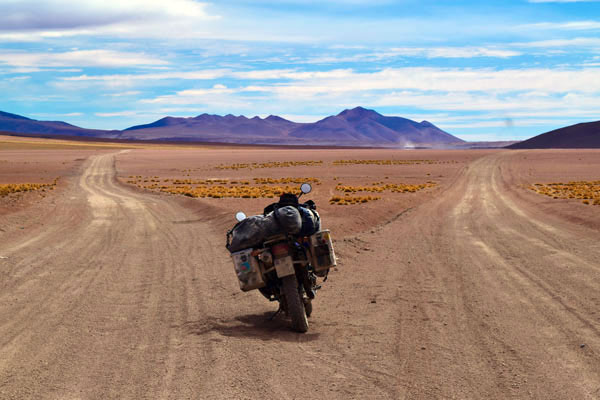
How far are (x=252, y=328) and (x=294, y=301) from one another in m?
0.93

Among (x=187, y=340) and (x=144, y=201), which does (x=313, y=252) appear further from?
(x=144, y=201)

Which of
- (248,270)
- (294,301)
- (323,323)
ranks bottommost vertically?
(323,323)

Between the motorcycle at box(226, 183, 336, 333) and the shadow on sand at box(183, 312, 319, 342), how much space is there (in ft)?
0.75

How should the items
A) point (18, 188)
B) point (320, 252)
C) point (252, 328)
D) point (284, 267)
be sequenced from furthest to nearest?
point (18, 188)
point (252, 328)
point (320, 252)
point (284, 267)

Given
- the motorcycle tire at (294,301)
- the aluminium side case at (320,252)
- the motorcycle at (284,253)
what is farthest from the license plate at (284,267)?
the aluminium side case at (320,252)

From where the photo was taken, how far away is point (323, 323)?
916 centimetres

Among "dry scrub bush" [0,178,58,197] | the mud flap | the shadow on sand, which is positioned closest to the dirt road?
the shadow on sand

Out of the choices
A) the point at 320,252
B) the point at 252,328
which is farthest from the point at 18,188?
the point at 320,252

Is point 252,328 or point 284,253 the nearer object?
point 284,253

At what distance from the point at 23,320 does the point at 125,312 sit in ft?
4.76

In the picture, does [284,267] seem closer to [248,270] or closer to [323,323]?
[248,270]

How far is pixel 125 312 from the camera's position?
9867mm

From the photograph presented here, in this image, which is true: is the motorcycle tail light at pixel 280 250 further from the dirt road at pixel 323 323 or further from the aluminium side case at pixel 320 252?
the dirt road at pixel 323 323

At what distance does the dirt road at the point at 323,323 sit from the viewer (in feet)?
21.1
